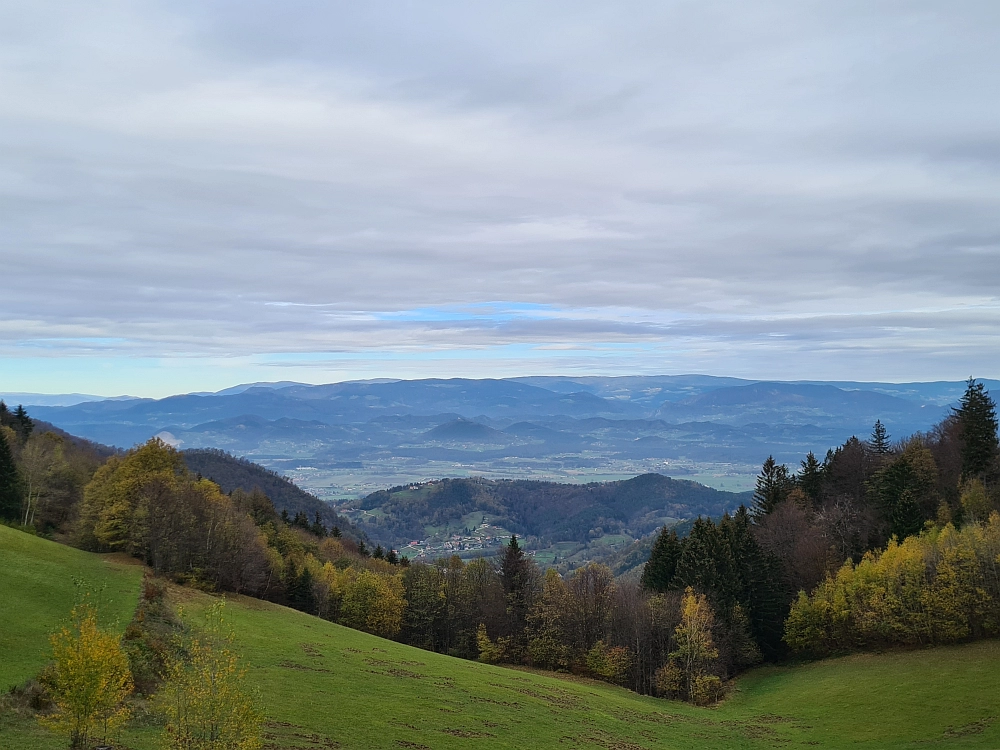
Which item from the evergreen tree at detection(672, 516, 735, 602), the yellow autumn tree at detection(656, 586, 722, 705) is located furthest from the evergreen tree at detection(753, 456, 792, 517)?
the yellow autumn tree at detection(656, 586, 722, 705)

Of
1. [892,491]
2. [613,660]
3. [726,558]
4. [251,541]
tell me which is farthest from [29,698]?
[892,491]

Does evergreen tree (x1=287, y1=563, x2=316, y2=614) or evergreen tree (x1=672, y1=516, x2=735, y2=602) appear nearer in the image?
evergreen tree (x1=672, y1=516, x2=735, y2=602)

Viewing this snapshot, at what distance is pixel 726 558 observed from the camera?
193 ft

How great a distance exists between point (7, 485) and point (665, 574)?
5688 cm

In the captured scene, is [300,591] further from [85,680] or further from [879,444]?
[879,444]

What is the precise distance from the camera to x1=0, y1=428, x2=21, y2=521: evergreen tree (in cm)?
5591

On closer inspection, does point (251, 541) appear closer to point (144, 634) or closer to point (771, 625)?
point (144, 634)

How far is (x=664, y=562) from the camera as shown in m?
66.0

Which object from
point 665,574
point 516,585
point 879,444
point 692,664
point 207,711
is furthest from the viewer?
point 879,444

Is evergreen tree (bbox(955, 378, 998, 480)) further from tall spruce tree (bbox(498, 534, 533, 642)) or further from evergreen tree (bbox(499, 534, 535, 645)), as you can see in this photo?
tall spruce tree (bbox(498, 534, 533, 642))

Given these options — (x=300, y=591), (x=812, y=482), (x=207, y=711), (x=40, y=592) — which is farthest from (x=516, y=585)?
(x=207, y=711)

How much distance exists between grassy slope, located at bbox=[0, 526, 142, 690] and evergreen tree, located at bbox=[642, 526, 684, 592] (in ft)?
145

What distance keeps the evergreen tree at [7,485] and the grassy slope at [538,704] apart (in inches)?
764

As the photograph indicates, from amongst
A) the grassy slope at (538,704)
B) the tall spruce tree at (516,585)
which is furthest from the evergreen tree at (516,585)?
the grassy slope at (538,704)
